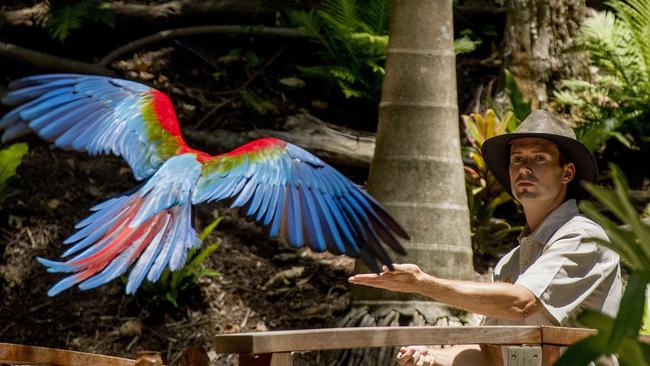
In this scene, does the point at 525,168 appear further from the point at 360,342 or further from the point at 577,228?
the point at 360,342

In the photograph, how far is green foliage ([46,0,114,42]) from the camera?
7871 mm

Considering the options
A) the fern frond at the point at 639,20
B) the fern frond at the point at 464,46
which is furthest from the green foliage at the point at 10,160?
the fern frond at the point at 639,20

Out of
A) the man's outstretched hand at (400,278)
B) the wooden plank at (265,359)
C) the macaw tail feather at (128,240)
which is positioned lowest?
the macaw tail feather at (128,240)

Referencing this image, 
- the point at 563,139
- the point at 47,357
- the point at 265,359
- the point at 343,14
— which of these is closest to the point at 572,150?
the point at 563,139

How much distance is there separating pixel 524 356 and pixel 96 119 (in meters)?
2.51

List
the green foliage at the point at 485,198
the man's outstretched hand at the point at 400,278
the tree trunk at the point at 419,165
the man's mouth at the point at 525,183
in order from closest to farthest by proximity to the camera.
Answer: the man's outstretched hand at the point at 400,278
the man's mouth at the point at 525,183
the tree trunk at the point at 419,165
the green foliage at the point at 485,198

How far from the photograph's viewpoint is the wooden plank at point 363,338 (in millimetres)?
2391

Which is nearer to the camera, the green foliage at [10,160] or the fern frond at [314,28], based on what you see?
the green foliage at [10,160]

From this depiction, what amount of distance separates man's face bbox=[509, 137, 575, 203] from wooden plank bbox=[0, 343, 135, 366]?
4.70 feet

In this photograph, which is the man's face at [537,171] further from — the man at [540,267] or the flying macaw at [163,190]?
the flying macaw at [163,190]

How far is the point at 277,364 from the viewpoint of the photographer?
8.09 ft

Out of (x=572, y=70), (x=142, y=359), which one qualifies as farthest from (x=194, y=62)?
(x=142, y=359)

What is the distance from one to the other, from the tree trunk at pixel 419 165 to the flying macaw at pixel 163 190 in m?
1.54

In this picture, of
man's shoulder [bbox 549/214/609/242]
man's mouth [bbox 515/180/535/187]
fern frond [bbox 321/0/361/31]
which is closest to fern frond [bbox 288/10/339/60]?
fern frond [bbox 321/0/361/31]
